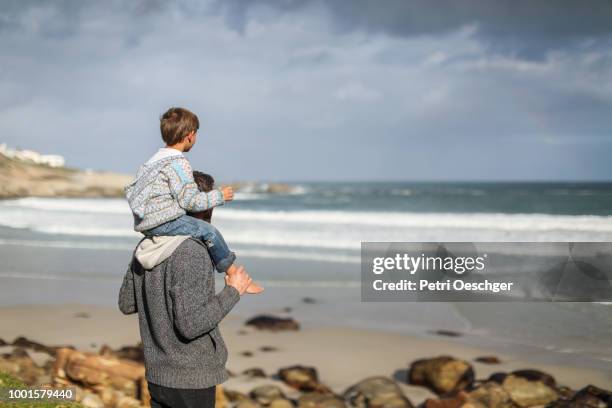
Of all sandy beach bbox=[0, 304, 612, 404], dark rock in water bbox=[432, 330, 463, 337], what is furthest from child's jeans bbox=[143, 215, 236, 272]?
dark rock in water bbox=[432, 330, 463, 337]

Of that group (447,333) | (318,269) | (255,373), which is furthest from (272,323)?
(318,269)

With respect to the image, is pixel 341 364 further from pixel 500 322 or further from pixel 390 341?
pixel 500 322

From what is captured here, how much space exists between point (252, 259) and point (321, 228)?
6.96 meters

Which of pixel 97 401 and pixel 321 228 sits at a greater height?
pixel 321 228

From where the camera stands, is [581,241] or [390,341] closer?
[390,341]

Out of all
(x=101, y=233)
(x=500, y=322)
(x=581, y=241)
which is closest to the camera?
(x=500, y=322)

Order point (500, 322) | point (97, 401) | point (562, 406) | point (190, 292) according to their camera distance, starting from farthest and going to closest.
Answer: point (500, 322), point (562, 406), point (97, 401), point (190, 292)

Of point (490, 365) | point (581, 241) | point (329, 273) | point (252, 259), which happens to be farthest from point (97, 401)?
point (581, 241)

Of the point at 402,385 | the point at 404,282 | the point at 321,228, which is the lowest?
the point at 402,385

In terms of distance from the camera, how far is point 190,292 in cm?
186

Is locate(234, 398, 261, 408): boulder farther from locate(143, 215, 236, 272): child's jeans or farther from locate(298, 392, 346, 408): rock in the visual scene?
locate(143, 215, 236, 272): child's jeans

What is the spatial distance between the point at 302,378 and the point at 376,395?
2.34ft

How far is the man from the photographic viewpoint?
188cm

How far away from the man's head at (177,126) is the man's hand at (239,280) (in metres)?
0.53
